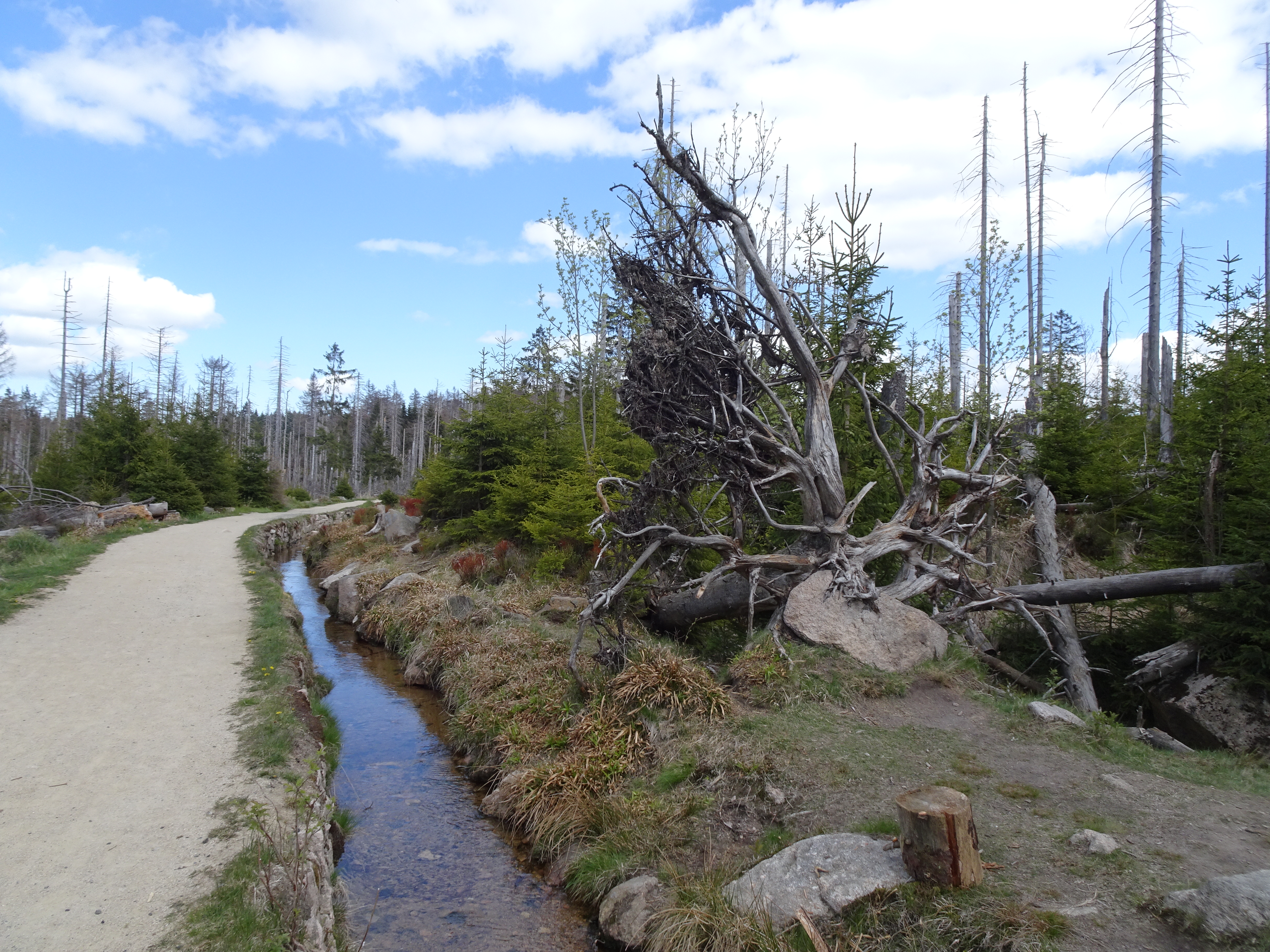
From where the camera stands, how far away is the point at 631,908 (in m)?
4.94

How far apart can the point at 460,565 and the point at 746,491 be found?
26.9ft

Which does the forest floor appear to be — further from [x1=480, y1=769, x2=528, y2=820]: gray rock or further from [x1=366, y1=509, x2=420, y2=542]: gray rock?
[x1=366, y1=509, x2=420, y2=542]: gray rock

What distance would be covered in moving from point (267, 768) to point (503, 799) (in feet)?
6.64

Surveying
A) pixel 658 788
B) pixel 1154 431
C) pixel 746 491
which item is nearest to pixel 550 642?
pixel 746 491

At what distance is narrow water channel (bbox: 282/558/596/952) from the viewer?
5.07m

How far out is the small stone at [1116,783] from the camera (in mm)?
5012

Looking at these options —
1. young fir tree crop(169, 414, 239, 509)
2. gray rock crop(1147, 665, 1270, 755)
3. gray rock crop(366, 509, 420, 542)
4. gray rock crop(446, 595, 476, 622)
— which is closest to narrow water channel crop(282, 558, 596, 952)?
gray rock crop(446, 595, 476, 622)

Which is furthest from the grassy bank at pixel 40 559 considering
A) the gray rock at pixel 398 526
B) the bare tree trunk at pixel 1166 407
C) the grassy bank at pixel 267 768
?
the bare tree trunk at pixel 1166 407

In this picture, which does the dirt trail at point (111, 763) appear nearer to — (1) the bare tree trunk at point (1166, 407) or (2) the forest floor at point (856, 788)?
(2) the forest floor at point (856, 788)

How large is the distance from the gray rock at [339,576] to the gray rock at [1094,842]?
51.7 ft

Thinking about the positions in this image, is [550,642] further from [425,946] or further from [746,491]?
[425,946]

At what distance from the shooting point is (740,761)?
226 inches

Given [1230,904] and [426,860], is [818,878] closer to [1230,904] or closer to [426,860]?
[1230,904]

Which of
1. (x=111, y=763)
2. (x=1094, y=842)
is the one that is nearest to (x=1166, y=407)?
(x=1094, y=842)
